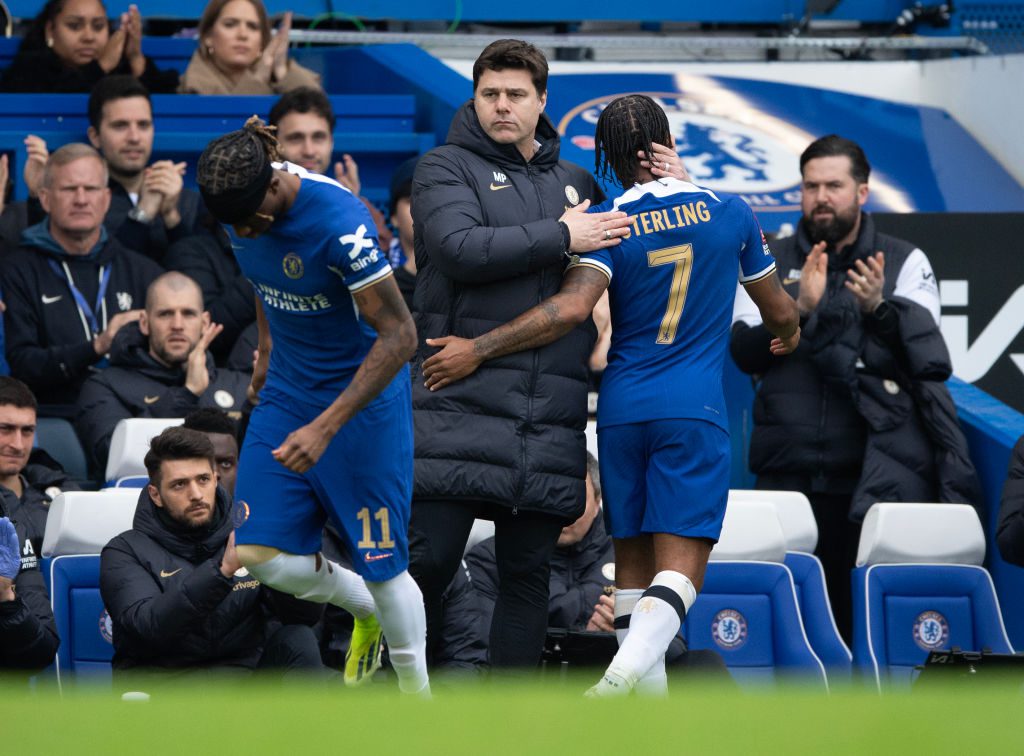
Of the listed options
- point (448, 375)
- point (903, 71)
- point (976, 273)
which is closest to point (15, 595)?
point (448, 375)

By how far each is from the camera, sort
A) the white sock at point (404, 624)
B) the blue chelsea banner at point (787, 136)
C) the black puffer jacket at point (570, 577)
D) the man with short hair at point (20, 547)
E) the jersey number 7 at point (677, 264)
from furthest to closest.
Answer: the blue chelsea banner at point (787, 136), the black puffer jacket at point (570, 577), the man with short hair at point (20, 547), the jersey number 7 at point (677, 264), the white sock at point (404, 624)

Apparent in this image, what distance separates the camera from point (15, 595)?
18.7 ft

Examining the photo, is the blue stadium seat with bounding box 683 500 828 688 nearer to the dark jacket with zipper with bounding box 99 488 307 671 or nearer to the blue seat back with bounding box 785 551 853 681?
the blue seat back with bounding box 785 551 853 681

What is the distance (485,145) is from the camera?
5.29 meters

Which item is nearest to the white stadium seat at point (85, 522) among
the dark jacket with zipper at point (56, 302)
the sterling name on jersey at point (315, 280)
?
the dark jacket with zipper at point (56, 302)

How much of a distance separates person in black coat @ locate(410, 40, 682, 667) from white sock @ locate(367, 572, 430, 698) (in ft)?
0.74

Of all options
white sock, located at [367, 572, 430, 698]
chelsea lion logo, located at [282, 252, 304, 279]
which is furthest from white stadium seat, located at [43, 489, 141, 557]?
chelsea lion logo, located at [282, 252, 304, 279]

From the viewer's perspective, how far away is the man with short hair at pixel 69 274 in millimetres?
7957

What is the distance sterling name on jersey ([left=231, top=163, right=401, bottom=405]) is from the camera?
15.6 feet

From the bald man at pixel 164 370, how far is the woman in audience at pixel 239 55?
254 cm

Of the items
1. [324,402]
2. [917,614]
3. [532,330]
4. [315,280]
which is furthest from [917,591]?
[315,280]

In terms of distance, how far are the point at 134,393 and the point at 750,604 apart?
2826 mm

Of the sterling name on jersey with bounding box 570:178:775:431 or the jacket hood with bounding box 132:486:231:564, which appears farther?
the jacket hood with bounding box 132:486:231:564

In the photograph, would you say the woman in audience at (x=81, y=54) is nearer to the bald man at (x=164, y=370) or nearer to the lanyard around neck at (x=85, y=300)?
the lanyard around neck at (x=85, y=300)
